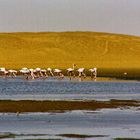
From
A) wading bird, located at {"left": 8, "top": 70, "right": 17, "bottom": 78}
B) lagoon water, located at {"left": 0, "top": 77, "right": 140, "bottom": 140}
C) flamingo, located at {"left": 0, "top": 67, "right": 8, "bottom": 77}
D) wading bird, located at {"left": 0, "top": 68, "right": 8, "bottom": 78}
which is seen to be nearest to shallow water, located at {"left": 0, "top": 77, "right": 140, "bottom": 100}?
lagoon water, located at {"left": 0, "top": 77, "right": 140, "bottom": 140}

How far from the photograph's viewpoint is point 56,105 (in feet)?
119

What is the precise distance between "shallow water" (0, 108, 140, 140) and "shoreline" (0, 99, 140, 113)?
63.3 inches

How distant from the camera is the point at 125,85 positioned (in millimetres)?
57594


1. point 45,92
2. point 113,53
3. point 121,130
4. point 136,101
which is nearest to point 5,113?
point 121,130

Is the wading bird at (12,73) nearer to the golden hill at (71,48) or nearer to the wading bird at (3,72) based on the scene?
the wading bird at (3,72)

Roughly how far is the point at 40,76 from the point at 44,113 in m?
41.1

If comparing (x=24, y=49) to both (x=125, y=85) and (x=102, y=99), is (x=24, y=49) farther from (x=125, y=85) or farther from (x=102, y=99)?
(x=102, y=99)

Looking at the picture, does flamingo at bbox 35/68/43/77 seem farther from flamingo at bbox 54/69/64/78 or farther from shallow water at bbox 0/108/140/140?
shallow water at bbox 0/108/140/140

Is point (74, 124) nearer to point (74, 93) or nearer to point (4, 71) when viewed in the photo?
point (74, 93)

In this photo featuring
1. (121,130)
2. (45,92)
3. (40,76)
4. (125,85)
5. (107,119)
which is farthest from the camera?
(40,76)

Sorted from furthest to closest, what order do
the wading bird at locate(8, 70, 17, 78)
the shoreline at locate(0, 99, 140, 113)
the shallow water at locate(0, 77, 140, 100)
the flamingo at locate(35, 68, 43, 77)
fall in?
the flamingo at locate(35, 68, 43, 77) → the wading bird at locate(8, 70, 17, 78) → the shallow water at locate(0, 77, 140, 100) → the shoreline at locate(0, 99, 140, 113)

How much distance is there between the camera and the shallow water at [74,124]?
25.7 metres

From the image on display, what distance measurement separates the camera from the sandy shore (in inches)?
1329

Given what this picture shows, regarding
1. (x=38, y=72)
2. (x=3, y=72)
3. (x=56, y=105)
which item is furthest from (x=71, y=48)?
(x=56, y=105)
